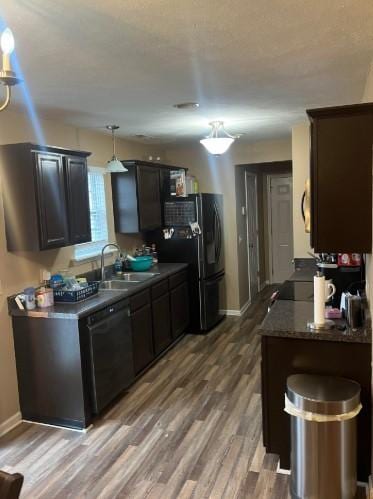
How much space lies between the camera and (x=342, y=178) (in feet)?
7.59

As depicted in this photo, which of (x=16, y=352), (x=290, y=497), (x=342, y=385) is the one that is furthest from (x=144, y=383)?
(x=342, y=385)

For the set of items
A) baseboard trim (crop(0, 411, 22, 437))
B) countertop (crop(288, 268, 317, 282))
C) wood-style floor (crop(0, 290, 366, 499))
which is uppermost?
countertop (crop(288, 268, 317, 282))

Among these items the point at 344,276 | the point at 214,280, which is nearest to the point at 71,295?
the point at 344,276

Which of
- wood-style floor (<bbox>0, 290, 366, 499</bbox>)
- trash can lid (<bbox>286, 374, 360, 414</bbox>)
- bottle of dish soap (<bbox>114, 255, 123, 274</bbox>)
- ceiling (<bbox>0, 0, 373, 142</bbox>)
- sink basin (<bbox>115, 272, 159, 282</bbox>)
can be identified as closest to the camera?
ceiling (<bbox>0, 0, 373, 142</bbox>)

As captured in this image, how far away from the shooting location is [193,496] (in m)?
2.43

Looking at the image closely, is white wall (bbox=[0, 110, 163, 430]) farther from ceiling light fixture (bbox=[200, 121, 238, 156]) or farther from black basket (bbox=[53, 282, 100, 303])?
ceiling light fixture (bbox=[200, 121, 238, 156])

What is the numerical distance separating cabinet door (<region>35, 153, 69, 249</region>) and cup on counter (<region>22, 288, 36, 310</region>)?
367mm

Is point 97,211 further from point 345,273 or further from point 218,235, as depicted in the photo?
point 345,273

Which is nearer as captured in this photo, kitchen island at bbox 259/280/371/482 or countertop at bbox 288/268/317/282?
kitchen island at bbox 259/280/371/482

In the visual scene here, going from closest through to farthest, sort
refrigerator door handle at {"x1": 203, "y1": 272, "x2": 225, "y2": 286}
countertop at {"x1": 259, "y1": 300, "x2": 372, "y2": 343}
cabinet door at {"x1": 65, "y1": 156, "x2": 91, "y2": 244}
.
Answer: countertop at {"x1": 259, "y1": 300, "x2": 372, "y2": 343} < cabinet door at {"x1": 65, "y1": 156, "x2": 91, "y2": 244} < refrigerator door handle at {"x1": 203, "y1": 272, "x2": 225, "y2": 286}

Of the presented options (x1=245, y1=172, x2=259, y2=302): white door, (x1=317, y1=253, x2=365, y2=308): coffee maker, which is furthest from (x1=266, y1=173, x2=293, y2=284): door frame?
(x1=317, y1=253, x2=365, y2=308): coffee maker

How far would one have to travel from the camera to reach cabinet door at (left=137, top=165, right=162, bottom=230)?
4820 millimetres

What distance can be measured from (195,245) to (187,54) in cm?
314

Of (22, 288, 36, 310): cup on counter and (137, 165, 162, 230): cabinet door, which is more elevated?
(137, 165, 162, 230): cabinet door
